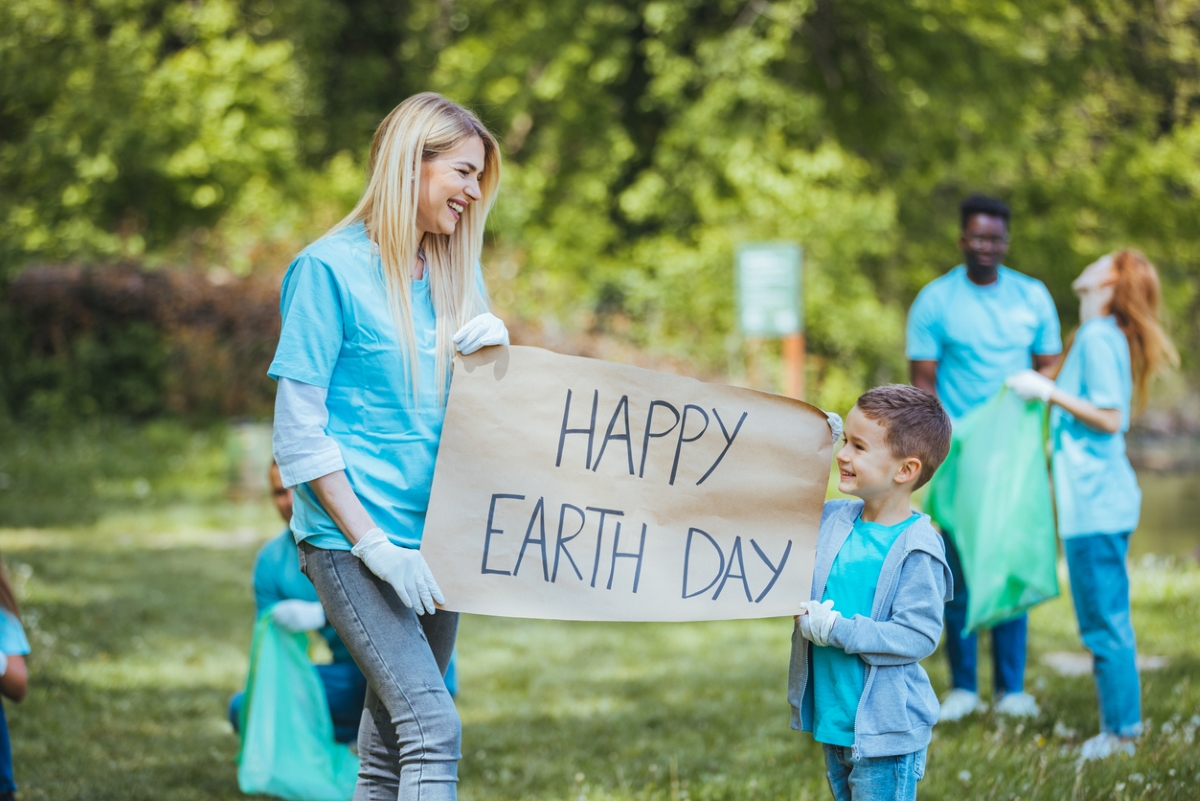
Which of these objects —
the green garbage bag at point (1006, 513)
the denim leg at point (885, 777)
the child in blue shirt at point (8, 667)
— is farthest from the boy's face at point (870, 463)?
the child in blue shirt at point (8, 667)

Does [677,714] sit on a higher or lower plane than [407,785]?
lower

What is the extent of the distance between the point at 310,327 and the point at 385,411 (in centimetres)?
26

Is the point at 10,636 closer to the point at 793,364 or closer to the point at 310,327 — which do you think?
the point at 310,327

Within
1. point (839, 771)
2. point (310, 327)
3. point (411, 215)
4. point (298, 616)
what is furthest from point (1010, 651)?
point (310, 327)

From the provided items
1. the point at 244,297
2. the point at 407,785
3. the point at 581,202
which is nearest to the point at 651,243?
the point at 581,202

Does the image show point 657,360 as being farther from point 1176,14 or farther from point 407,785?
point 407,785

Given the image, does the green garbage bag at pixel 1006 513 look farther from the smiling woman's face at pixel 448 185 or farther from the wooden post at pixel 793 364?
the wooden post at pixel 793 364

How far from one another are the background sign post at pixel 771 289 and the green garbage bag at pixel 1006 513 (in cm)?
686

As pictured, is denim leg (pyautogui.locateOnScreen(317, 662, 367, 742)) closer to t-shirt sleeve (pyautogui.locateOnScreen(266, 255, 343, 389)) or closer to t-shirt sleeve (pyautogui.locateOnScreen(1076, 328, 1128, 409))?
t-shirt sleeve (pyautogui.locateOnScreen(266, 255, 343, 389))

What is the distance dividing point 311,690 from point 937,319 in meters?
2.87

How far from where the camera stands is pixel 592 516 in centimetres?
282

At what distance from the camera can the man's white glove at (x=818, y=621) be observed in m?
2.54

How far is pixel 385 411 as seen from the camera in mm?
2629

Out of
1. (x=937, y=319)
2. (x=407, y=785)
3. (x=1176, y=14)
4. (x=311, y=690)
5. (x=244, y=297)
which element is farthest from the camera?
(x=1176, y=14)
